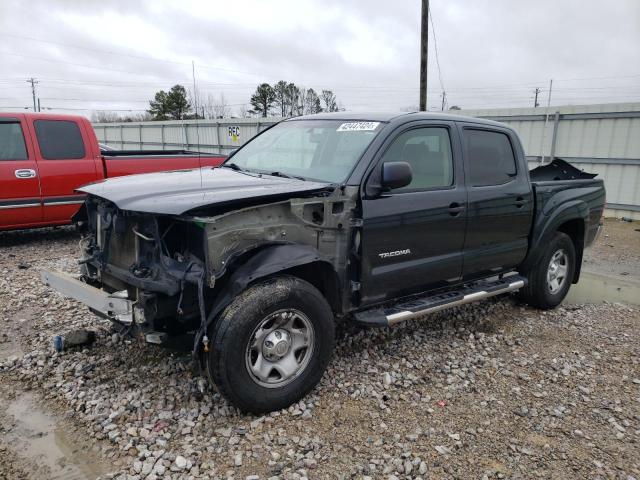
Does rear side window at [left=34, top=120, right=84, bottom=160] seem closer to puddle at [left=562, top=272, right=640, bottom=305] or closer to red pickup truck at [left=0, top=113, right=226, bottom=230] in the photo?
red pickup truck at [left=0, top=113, right=226, bottom=230]

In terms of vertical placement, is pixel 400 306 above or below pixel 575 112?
below

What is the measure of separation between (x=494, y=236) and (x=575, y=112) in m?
9.09

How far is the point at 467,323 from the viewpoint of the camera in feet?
16.5

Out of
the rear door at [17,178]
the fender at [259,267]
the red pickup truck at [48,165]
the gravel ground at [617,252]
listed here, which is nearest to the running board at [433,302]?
the fender at [259,267]

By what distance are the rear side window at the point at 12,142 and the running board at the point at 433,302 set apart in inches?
233

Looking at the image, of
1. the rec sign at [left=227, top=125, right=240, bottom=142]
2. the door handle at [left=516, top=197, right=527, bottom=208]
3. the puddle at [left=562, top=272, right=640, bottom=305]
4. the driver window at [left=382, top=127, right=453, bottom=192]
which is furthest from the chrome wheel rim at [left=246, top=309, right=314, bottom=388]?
the rec sign at [left=227, top=125, right=240, bottom=142]

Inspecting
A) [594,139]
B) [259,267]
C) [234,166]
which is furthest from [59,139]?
[594,139]

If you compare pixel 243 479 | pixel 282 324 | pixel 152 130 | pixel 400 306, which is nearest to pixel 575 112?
Answer: pixel 400 306

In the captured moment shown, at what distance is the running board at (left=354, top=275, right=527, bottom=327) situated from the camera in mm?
3709

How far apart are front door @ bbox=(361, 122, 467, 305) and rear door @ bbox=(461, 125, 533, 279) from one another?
171 mm

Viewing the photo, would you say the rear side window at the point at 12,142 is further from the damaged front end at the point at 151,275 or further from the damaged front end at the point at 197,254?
the damaged front end at the point at 151,275

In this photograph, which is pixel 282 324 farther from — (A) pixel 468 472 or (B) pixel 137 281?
(A) pixel 468 472

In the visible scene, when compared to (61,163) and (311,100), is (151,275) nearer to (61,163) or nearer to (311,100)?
(61,163)

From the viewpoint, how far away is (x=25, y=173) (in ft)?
23.2
